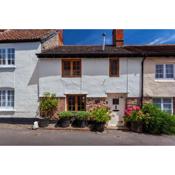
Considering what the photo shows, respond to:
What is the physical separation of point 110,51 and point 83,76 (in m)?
2.14

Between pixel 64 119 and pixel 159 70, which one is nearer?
pixel 64 119

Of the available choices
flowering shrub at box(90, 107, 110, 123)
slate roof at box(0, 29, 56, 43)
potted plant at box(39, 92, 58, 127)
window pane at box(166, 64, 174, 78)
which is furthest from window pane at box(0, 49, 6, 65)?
window pane at box(166, 64, 174, 78)

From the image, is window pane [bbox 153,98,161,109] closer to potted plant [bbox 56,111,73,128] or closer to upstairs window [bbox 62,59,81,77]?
upstairs window [bbox 62,59,81,77]

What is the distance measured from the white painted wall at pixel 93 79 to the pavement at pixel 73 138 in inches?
103

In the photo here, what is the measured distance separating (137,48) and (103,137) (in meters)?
5.93

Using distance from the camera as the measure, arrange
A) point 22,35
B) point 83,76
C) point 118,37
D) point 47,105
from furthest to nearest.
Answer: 1. point 118,37
2. point 22,35
3. point 83,76
4. point 47,105

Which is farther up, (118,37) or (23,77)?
(118,37)

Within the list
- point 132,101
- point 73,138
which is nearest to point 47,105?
point 73,138

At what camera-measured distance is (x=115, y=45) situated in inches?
658

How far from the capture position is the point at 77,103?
15.5 meters

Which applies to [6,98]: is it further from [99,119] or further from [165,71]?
[165,71]

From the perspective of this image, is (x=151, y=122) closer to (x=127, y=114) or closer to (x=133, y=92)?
(x=127, y=114)

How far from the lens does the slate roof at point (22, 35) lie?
1548 cm

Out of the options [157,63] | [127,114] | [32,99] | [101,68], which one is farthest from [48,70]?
[157,63]
